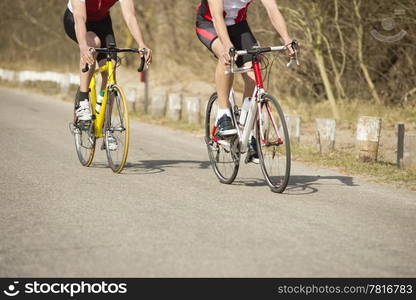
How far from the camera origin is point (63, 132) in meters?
11.7

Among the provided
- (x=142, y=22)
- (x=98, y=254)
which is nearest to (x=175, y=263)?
(x=98, y=254)

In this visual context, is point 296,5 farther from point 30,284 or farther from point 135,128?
point 30,284

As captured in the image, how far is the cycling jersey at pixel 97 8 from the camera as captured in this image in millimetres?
7676

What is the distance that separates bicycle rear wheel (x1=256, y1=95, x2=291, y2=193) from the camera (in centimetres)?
667

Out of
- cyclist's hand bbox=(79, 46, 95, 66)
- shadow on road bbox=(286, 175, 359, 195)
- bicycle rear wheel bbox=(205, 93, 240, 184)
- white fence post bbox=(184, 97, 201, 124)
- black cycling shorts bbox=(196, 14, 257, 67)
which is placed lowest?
shadow on road bbox=(286, 175, 359, 195)

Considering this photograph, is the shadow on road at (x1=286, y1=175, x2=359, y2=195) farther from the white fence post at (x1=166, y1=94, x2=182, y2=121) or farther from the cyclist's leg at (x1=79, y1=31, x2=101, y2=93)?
the white fence post at (x1=166, y1=94, x2=182, y2=121)

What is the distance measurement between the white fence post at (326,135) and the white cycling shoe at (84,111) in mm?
3272

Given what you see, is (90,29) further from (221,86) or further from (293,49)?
(293,49)

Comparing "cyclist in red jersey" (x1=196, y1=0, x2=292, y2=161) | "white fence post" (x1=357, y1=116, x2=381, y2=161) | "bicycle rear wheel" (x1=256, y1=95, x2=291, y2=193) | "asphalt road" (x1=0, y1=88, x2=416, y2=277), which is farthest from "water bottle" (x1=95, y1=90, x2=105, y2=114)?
"white fence post" (x1=357, y1=116, x2=381, y2=161)

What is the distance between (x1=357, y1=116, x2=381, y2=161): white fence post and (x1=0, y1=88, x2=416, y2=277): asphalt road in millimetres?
828

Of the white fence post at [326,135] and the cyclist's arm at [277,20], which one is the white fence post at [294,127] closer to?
the white fence post at [326,135]

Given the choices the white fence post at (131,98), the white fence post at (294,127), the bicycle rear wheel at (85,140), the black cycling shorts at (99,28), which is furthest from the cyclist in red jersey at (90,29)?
the white fence post at (131,98)

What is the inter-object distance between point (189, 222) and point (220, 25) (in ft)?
6.31

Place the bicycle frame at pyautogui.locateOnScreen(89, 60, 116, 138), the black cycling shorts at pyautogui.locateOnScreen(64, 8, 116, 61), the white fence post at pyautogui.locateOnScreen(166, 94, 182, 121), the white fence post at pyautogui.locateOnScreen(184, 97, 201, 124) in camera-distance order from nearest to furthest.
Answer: the bicycle frame at pyautogui.locateOnScreen(89, 60, 116, 138) < the black cycling shorts at pyautogui.locateOnScreen(64, 8, 116, 61) < the white fence post at pyautogui.locateOnScreen(184, 97, 201, 124) < the white fence post at pyautogui.locateOnScreen(166, 94, 182, 121)
